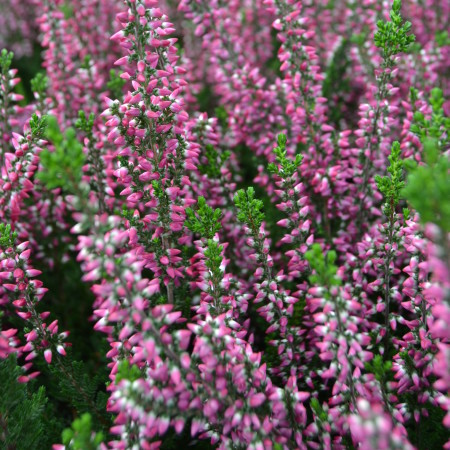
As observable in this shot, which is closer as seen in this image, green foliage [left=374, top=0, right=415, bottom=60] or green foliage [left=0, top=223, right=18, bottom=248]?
green foliage [left=0, top=223, right=18, bottom=248]

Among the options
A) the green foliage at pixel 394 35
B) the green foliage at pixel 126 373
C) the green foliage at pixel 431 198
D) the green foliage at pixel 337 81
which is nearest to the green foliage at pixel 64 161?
the green foliage at pixel 126 373

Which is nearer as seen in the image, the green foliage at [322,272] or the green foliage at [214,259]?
the green foliage at [322,272]

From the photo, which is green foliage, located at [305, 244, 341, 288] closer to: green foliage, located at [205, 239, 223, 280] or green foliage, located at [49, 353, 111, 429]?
green foliage, located at [205, 239, 223, 280]

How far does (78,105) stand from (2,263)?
91.0 inches

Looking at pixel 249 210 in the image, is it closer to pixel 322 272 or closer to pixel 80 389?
pixel 322 272

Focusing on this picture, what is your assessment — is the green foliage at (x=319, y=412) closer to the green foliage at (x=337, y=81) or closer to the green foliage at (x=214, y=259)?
the green foliage at (x=214, y=259)

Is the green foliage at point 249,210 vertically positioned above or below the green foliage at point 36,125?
below

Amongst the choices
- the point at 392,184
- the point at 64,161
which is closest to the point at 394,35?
the point at 392,184

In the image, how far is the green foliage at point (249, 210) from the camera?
7.57 feet

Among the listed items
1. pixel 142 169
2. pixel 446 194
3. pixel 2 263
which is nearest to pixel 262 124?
pixel 142 169

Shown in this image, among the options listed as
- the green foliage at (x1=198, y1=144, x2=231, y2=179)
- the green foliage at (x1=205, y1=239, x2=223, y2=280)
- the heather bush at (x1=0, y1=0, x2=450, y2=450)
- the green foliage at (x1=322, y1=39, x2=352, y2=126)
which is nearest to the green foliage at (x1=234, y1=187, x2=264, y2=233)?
the heather bush at (x1=0, y1=0, x2=450, y2=450)

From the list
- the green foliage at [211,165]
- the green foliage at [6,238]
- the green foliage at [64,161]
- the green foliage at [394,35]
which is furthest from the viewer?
the green foliage at [211,165]

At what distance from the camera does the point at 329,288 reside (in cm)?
179

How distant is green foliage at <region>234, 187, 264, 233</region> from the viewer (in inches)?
90.9
